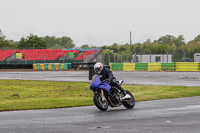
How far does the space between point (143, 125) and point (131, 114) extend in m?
2.32

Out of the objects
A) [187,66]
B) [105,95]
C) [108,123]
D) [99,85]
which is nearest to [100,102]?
[105,95]

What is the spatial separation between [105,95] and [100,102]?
35cm

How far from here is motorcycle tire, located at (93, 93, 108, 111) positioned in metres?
12.1

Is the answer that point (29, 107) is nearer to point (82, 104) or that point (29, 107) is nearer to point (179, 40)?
point (82, 104)

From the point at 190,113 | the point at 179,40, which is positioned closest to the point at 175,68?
the point at 190,113

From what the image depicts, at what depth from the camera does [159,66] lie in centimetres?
4944

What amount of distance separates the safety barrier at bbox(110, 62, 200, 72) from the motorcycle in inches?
1339

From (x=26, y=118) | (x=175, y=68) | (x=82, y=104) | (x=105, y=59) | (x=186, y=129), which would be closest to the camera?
(x=186, y=129)

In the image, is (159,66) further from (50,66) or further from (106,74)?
(106,74)

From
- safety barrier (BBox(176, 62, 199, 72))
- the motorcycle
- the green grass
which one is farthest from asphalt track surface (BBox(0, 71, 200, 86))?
the motorcycle

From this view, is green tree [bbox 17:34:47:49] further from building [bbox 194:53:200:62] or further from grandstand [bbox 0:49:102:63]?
building [bbox 194:53:200:62]

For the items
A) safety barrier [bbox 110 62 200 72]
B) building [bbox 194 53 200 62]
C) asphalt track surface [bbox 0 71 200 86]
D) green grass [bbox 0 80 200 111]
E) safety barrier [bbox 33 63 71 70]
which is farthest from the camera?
safety barrier [bbox 33 63 71 70]

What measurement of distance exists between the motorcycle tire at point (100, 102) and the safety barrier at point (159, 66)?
3456 cm

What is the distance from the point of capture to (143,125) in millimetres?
8836
